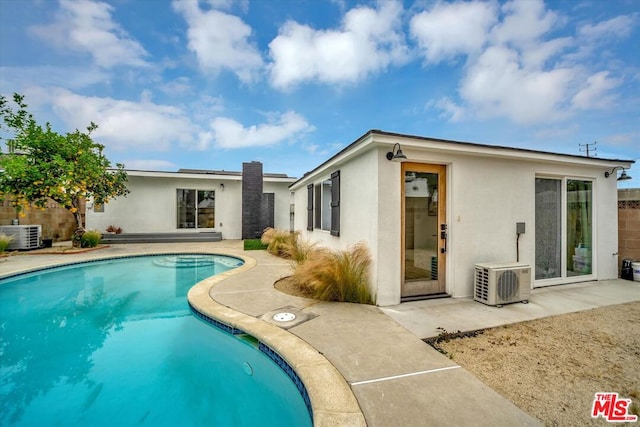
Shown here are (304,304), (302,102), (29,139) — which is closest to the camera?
(304,304)

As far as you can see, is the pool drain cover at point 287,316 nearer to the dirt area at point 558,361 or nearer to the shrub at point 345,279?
the shrub at point 345,279

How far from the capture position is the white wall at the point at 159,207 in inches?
496

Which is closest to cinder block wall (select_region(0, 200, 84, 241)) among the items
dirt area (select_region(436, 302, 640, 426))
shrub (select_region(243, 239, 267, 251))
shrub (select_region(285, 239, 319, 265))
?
shrub (select_region(243, 239, 267, 251))

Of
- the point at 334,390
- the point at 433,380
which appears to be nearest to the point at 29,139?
the point at 334,390

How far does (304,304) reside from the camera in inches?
165

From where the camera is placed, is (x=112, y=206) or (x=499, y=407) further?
(x=112, y=206)

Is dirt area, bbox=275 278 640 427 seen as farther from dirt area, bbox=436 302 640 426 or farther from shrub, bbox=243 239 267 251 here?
shrub, bbox=243 239 267 251

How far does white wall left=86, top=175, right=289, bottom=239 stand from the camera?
1261 centimetres

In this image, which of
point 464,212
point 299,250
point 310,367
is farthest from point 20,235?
point 464,212

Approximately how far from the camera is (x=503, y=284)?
167 inches

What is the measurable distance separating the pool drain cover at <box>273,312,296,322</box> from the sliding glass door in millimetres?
4989

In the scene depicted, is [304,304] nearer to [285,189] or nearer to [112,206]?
[285,189]

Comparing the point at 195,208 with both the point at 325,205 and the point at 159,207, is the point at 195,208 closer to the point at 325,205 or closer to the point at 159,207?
the point at 159,207

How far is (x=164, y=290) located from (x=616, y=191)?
409 inches
